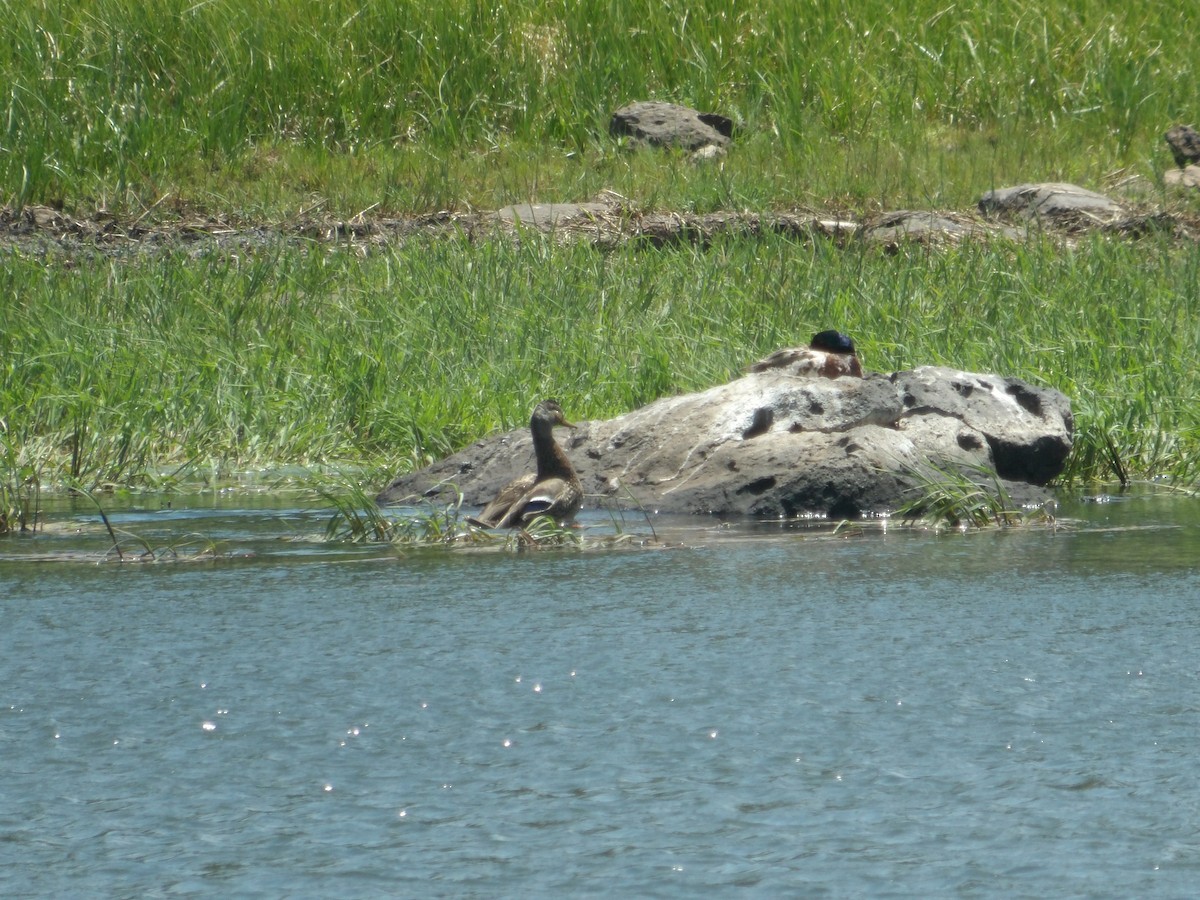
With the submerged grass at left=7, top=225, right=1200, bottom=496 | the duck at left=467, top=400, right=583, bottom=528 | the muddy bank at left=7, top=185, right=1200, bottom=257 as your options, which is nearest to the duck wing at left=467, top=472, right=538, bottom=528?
the duck at left=467, top=400, right=583, bottom=528

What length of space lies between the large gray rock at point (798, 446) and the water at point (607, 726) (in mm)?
1094

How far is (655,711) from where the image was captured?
3707mm

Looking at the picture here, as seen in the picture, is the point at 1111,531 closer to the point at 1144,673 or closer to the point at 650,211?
the point at 1144,673

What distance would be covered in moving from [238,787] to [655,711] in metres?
0.84

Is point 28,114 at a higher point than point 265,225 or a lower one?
higher

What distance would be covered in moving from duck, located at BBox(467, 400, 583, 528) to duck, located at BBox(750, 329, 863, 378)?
141 centimetres

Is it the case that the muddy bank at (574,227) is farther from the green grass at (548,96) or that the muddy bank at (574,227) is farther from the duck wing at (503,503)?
the duck wing at (503,503)

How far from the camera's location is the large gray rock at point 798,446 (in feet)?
22.1

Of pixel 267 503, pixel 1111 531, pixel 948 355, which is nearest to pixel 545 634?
pixel 1111 531

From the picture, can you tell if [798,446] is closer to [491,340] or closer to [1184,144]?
[491,340]

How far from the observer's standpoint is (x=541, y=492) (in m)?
6.55

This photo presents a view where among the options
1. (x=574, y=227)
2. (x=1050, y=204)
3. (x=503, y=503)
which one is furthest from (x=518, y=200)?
(x=503, y=503)

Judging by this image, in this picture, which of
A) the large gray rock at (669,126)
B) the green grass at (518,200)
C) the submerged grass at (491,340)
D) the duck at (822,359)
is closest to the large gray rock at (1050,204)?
the green grass at (518,200)

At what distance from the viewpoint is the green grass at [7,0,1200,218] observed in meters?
14.3
